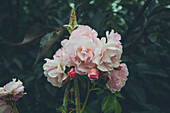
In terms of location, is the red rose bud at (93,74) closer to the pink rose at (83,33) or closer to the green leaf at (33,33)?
the pink rose at (83,33)

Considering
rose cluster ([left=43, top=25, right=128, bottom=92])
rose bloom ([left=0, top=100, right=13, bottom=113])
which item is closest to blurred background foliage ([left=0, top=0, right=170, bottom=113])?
rose bloom ([left=0, top=100, right=13, bottom=113])

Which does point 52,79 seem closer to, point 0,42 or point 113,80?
point 113,80

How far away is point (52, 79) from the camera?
2.31ft

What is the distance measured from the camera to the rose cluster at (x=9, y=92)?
0.70m

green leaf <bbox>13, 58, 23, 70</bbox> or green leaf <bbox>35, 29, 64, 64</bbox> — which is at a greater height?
green leaf <bbox>13, 58, 23, 70</bbox>

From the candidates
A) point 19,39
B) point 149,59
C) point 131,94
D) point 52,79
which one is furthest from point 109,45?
point 19,39

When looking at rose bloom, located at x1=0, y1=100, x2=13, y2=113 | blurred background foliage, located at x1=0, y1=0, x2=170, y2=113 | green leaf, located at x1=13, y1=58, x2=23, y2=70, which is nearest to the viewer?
rose bloom, located at x1=0, y1=100, x2=13, y2=113

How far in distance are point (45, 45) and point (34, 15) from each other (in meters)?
0.92

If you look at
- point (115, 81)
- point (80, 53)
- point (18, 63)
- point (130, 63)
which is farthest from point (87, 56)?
point (18, 63)

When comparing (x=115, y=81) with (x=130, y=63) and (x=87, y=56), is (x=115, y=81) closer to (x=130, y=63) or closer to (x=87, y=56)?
(x=87, y=56)

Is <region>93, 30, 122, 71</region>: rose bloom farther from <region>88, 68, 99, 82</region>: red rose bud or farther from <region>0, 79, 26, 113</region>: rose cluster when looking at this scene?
<region>0, 79, 26, 113</region>: rose cluster

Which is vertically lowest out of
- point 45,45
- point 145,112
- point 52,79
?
point 145,112

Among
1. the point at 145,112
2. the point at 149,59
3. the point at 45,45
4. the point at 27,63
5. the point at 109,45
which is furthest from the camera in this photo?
the point at 27,63

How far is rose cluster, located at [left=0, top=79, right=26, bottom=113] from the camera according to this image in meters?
0.70
